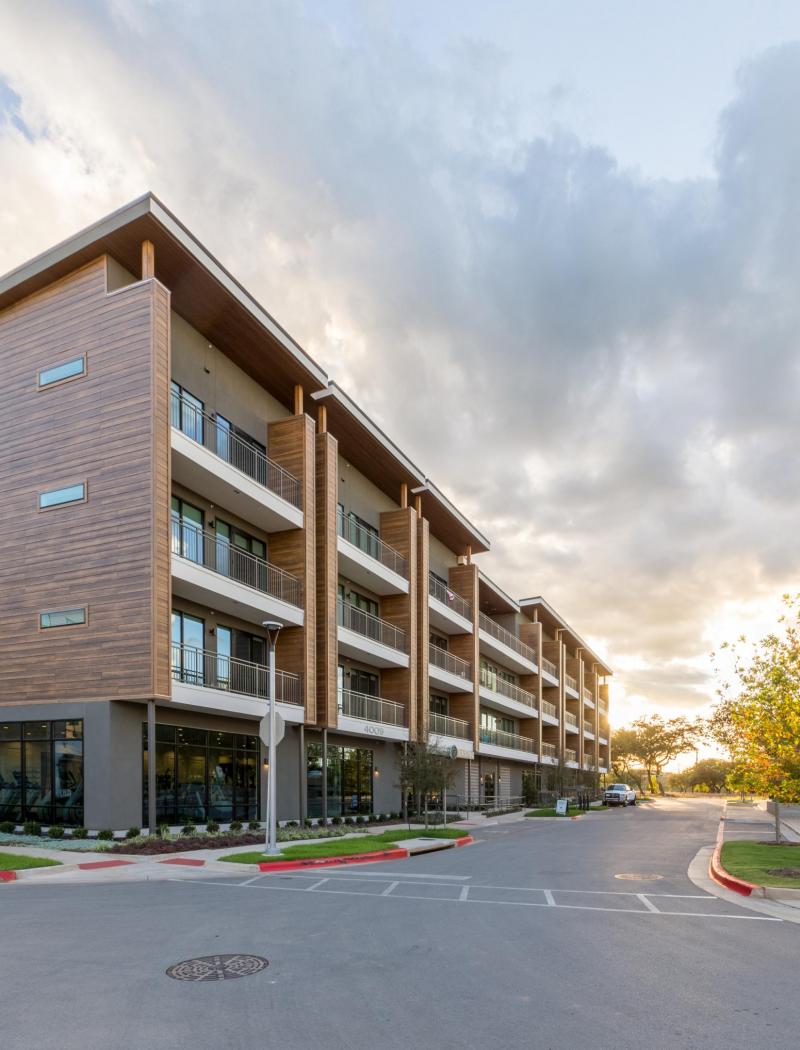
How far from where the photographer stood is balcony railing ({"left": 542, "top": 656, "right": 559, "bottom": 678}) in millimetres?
70225

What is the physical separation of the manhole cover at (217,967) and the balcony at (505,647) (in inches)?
1670

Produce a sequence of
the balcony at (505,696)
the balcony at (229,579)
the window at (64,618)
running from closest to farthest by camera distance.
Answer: the window at (64,618) < the balcony at (229,579) < the balcony at (505,696)

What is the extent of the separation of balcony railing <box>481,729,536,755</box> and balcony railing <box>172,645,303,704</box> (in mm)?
24099

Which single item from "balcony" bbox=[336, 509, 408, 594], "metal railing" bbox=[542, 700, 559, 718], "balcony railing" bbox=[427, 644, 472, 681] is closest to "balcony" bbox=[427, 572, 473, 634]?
"balcony railing" bbox=[427, 644, 472, 681]

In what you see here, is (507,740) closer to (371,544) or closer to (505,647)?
(505,647)

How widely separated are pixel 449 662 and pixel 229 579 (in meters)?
23.1

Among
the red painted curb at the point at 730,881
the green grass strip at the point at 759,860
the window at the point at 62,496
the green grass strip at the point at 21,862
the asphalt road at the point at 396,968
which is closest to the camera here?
the asphalt road at the point at 396,968

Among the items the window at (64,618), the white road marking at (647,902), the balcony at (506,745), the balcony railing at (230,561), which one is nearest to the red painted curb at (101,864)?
the window at (64,618)

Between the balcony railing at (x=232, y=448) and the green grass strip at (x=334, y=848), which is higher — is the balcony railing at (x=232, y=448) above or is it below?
above

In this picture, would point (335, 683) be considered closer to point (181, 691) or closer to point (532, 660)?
point (181, 691)

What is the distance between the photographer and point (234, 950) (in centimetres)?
942

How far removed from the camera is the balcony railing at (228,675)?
24.9 metres

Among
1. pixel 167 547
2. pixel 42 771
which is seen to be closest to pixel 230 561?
pixel 167 547

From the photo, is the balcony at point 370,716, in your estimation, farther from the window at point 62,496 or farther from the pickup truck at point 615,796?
the pickup truck at point 615,796
